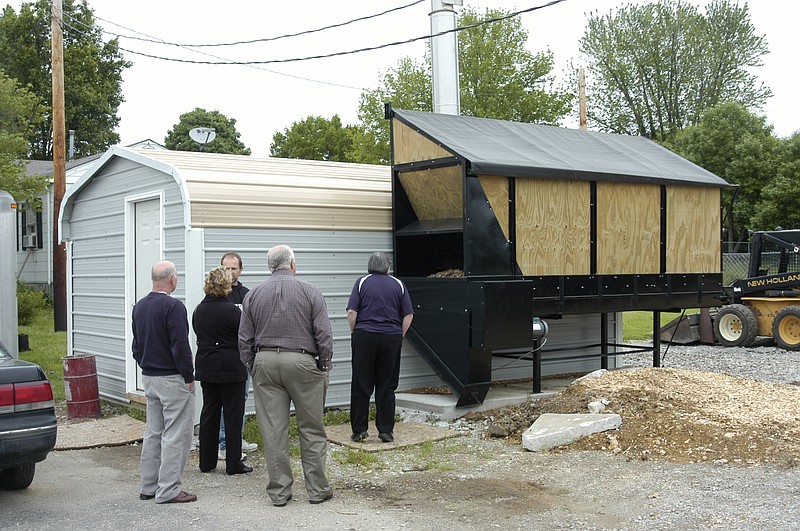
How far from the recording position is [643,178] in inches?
398

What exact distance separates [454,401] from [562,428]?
1.52m

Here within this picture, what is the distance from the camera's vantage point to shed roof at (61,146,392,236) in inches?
331

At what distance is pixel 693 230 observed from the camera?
1081cm

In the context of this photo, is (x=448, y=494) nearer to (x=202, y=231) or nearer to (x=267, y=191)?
(x=202, y=231)

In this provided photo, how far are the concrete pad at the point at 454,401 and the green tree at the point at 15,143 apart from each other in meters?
14.3

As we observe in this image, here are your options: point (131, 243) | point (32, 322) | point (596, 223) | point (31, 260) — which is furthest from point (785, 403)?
point (31, 260)

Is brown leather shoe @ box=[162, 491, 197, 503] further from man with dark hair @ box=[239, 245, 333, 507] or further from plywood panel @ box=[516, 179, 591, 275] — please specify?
plywood panel @ box=[516, 179, 591, 275]

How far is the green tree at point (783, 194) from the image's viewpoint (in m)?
31.0

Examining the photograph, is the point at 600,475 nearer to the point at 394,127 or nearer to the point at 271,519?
the point at 271,519

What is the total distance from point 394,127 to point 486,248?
1981 millimetres

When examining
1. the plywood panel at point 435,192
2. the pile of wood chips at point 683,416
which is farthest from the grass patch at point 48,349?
the pile of wood chips at point 683,416

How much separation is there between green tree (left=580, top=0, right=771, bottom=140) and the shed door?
139 ft

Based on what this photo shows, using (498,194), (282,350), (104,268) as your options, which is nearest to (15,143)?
(104,268)

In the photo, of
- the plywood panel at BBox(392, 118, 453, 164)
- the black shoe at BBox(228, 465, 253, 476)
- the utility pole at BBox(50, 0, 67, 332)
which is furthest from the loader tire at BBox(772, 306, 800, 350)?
the utility pole at BBox(50, 0, 67, 332)
